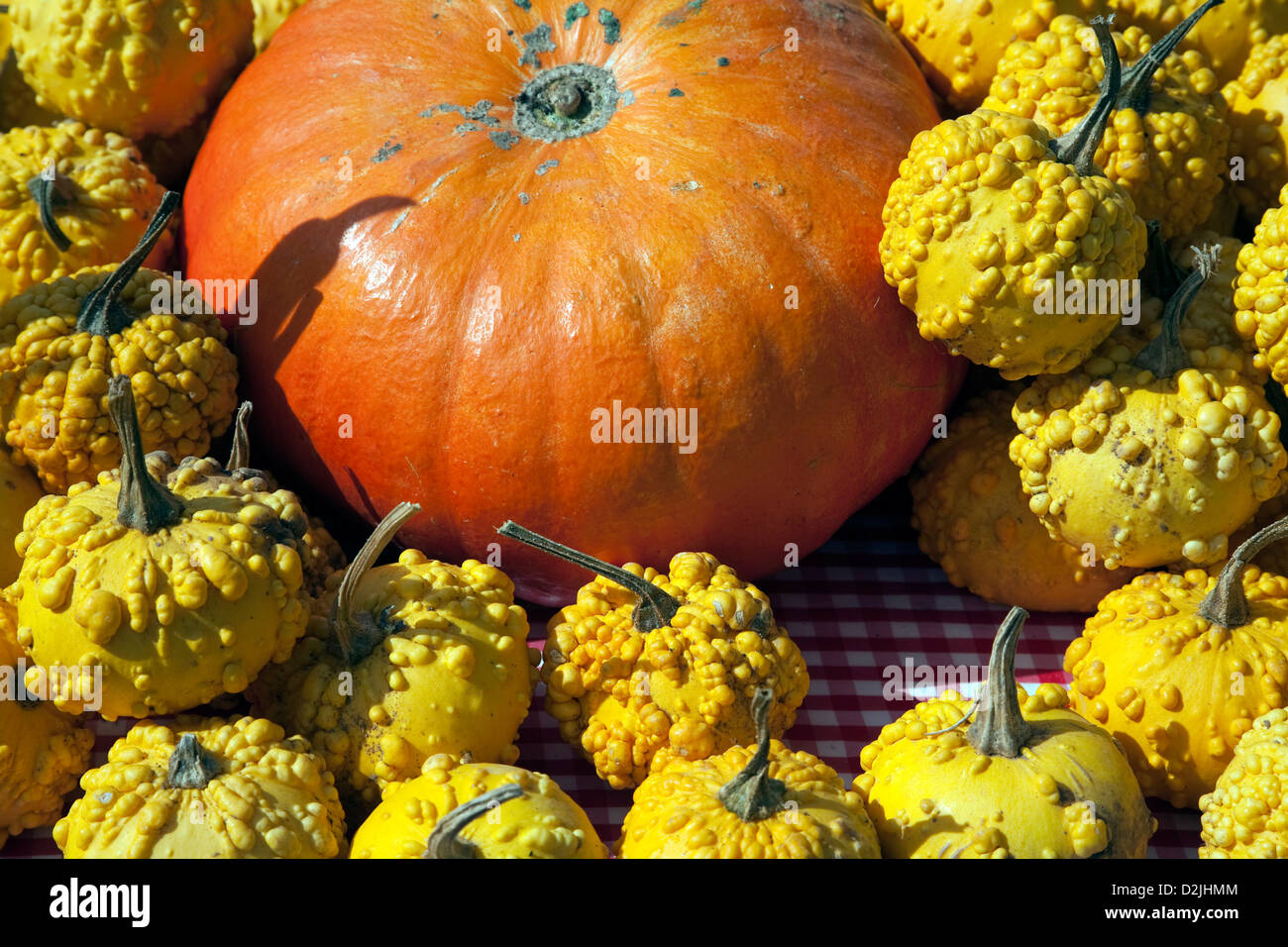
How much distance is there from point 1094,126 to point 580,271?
93 cm

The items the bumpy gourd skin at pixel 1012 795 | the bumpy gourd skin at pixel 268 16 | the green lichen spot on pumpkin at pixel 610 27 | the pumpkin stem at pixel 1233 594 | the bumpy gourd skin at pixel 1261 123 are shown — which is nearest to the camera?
the bumpy gourd skin at pixel 1012 795

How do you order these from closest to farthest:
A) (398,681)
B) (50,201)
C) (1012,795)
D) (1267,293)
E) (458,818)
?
(458,818), (1012,795), (398,681), (1267,293), (50,201)

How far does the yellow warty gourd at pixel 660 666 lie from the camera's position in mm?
2195

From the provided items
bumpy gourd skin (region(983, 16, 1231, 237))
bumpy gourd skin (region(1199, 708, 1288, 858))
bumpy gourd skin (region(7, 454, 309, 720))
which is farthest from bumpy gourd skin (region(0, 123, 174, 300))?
bumpy gourd skin (region(1199, 708, 1288, 858))

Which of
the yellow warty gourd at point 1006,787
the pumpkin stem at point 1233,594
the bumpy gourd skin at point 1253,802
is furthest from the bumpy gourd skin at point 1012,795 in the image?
the pumpkin stem at point 1233,594

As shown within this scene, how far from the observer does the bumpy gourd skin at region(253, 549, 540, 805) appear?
7.02 ft

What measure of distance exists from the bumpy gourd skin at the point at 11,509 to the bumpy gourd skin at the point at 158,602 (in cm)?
34

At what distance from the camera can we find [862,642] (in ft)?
9.06

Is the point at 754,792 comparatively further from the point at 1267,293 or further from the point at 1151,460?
the point at 1267,293

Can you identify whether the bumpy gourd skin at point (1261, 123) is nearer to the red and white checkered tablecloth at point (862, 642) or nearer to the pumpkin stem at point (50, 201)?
the red and white checkered tablecloth at point (862, 642)

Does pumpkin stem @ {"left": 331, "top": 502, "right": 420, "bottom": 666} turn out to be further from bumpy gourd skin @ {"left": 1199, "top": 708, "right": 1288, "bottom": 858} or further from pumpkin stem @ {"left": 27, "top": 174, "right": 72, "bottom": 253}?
bumpy gourd skin @ {"left": 1199, "top": 708, "right": 1288, "bottom": 858}

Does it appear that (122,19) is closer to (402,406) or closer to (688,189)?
(402,406)

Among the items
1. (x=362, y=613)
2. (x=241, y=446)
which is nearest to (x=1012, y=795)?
(x=362, y=613)

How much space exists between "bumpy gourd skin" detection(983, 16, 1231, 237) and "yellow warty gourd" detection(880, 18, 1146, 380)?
17cm
